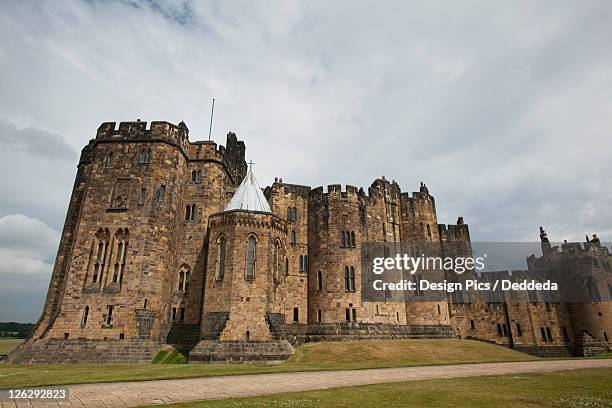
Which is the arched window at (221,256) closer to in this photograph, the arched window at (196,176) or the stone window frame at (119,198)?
the arched window at (196,176)

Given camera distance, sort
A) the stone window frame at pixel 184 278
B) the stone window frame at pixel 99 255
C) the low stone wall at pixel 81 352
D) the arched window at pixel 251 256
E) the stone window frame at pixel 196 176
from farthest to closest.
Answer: the stone window frame at pixel 196 176
the stone window frame at pixel 184 278
the arched window at pixel 251 256
the stone window frame at pixel 99 255
the low stone wall at pixel 81 352

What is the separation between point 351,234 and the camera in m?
38.7

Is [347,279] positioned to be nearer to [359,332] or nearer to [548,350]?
[359,332]

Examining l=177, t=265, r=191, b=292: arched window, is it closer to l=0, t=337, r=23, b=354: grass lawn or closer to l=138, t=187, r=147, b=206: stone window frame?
l=138, t=187, r=147, b=206: stone window frame

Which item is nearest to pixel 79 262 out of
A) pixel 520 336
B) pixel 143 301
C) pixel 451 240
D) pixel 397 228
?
pixel 143 301

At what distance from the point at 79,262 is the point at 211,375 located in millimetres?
18208

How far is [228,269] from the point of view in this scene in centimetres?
3042

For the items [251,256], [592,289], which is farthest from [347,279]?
[592,289]

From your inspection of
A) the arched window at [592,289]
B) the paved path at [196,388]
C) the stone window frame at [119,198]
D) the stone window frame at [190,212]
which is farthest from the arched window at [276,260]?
the arched window at [592,289]

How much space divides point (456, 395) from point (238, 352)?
18862 mm

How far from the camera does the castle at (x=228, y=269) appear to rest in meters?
28.4

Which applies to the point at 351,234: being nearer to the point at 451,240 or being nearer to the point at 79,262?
the point at 451,240

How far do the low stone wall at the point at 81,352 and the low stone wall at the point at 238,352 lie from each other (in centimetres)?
408

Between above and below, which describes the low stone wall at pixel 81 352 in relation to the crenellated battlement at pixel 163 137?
below
